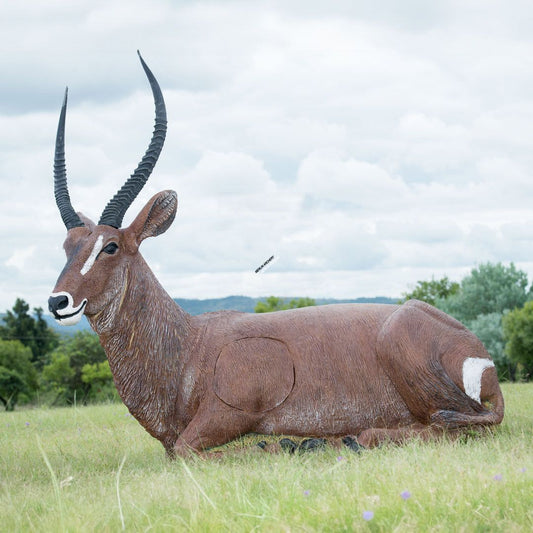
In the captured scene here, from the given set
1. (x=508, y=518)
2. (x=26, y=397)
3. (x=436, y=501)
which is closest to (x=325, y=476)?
(x=436, y=501)

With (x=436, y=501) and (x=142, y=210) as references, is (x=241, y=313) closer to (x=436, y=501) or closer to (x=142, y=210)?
(x=142, y=210)

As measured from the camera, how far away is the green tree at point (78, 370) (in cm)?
4022

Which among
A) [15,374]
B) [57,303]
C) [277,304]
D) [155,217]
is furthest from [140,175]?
[15,374]

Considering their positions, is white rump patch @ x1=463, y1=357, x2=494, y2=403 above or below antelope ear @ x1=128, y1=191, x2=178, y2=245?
below

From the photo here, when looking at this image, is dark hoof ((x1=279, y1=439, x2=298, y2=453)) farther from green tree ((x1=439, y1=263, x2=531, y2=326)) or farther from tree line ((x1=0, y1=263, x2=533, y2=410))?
green tree ((x1=439, y1=263, x2=531, y2=326))

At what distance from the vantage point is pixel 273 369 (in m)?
6.76

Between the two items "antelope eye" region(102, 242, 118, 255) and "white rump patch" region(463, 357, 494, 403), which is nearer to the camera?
"antelope eye" region(102, 242, 118, 255)

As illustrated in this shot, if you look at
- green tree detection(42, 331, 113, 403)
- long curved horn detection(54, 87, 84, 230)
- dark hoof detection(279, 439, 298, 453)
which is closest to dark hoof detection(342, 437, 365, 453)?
dark hoof detection(279, 439, 298, 453)

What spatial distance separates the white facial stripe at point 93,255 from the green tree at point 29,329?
46.6m

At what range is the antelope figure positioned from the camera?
260 inches

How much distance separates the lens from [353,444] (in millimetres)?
6574

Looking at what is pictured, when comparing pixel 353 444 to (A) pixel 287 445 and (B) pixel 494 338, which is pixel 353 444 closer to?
(A) pixel 287 445

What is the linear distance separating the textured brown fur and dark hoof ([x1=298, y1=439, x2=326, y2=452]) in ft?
0.37

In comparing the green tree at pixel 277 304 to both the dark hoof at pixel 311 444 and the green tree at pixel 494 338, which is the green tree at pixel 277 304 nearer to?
the green tree at pixel 494 338
